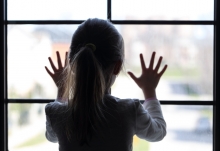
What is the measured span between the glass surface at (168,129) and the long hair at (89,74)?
368 mm

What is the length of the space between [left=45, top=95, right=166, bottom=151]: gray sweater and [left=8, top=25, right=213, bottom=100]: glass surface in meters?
0.27

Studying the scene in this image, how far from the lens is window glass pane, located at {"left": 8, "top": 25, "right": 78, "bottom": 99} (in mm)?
1367

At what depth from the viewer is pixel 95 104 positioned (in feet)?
3.39

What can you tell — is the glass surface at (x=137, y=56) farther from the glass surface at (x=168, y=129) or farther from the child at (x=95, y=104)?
the child at (x=95, y=104)

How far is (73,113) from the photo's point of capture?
1043 millimetres

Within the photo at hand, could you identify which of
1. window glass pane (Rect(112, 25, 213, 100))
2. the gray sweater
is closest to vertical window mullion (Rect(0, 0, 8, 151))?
the gray sweater

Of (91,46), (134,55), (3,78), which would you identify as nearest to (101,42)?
(91,46)

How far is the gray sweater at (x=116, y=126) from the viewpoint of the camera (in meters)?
1.04

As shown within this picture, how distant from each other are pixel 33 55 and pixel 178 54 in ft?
1.76

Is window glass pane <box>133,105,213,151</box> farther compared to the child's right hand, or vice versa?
window glass pane <box>133,105,213,151</box>
